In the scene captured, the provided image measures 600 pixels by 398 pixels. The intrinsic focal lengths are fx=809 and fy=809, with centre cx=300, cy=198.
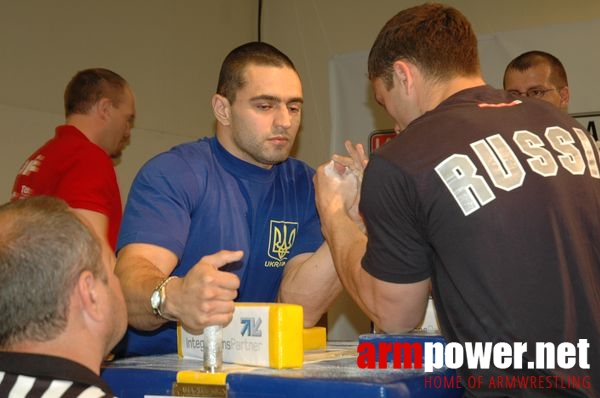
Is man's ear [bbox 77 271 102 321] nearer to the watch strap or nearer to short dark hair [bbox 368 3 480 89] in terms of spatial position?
the watch strap

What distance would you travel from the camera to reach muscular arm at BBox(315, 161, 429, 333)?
150 centimetres

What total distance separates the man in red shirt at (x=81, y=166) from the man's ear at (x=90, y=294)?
163 cm

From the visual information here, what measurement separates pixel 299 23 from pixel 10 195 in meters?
1.96

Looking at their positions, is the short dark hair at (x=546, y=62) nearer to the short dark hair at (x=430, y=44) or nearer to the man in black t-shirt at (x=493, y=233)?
the short dark hair at (x=430, y=44)

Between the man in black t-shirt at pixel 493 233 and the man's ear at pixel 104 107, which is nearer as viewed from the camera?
the man in black t-shirt at pixel 493 233

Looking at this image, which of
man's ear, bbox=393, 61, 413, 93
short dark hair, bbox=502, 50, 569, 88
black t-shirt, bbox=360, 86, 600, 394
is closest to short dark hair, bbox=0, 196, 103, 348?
black t-shirt, bbox=360, 86, 600, 394

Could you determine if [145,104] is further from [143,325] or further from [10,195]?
[143,325]

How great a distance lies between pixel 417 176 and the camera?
139 centimetres

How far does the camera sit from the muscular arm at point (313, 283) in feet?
6.55

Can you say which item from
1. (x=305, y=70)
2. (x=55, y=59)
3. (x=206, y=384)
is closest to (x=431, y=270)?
(x=206, y=384)

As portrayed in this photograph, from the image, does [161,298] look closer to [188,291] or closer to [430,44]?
[188,291]

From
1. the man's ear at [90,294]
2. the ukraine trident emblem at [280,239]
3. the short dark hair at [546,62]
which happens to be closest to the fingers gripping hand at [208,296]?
the man's ear at [90,294]

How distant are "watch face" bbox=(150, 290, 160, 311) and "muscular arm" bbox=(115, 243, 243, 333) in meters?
0.02

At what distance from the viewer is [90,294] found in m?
1.11
